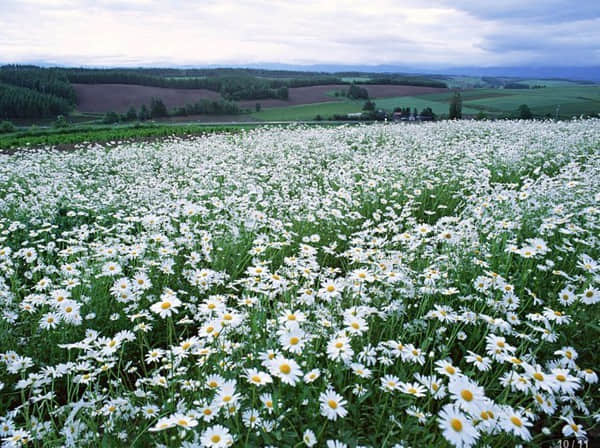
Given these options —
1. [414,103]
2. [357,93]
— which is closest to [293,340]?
[414,103]

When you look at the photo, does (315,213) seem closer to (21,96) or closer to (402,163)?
(402,163)

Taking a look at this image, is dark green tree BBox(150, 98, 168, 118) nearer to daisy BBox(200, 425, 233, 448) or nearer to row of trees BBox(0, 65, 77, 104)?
row of trees BBox(0, 65, 77, 104)

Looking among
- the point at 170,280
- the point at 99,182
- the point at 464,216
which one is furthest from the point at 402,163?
the point at 99,182

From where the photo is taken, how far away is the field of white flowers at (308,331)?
6.77ft

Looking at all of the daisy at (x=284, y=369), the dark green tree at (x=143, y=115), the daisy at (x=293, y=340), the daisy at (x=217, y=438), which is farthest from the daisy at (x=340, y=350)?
the dark green tree at (x=143, y=115)

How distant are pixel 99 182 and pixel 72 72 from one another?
4469 centimetres

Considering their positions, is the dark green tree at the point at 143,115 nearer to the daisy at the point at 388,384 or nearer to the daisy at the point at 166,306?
the daisy at the point at 166,306

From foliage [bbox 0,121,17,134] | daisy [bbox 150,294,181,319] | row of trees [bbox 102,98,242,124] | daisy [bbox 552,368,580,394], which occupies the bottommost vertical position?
daisy [bbox 552,368,580,394]

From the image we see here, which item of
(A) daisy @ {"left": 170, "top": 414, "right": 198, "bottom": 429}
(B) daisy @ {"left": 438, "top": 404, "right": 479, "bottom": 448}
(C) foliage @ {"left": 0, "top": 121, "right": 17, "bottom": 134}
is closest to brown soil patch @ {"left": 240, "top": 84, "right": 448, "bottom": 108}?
(C) foliage @ {"left": 0, "top": 121, "right": 17, "bottom": 134}

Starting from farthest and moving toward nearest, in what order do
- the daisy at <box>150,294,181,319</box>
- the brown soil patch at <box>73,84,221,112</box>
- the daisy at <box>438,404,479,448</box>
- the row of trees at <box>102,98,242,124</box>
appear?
the brown soil patch at <box>73,84,221,112</box>
the row of trees at <box>102,98,242,124</box>
the daisy at <box>150,294,181,319</box>
the daisy at <box>438,404,479,448</box>

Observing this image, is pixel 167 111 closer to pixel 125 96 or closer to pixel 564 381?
pixel 125 96

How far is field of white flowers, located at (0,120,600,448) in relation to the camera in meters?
2.06

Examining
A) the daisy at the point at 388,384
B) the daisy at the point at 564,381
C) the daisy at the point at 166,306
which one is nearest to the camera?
the daisy at the point at 564,381

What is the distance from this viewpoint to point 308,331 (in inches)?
108
